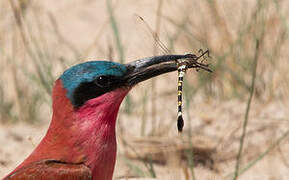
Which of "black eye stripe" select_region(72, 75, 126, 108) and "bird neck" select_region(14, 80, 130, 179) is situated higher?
"black eye stripe" select_region(72, 75, 126, 108)

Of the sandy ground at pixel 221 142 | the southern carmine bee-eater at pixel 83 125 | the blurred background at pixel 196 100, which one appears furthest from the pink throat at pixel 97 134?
the sandy ground at pixel 221 142

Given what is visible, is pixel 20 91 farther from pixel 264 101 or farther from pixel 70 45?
pixel 264 101

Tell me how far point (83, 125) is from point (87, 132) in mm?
37

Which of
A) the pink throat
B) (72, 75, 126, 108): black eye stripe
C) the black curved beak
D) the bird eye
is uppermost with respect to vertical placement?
the black curved beak

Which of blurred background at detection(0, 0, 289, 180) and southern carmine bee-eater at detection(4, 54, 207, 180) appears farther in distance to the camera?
blurred background at detection(0, 0, 289, 180)

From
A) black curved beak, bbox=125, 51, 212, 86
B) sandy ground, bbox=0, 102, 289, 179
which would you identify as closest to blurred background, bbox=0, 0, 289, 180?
sandy ground, bbox=0, 102, 289, 179

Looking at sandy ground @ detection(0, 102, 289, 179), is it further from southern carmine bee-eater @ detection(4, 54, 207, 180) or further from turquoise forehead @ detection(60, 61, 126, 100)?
turquoise forehead @ detection(60, 61, 126, 100)

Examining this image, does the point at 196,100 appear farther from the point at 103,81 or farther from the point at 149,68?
the point at 103,81

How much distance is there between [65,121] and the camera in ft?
9.36

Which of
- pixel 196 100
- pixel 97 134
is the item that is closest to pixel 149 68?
pixel 97 134

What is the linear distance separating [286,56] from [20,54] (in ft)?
8.65

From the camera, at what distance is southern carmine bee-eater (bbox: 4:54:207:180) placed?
282cm

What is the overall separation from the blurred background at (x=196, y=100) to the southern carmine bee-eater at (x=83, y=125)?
0.45m

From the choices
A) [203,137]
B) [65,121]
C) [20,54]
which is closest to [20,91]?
[20,54]
